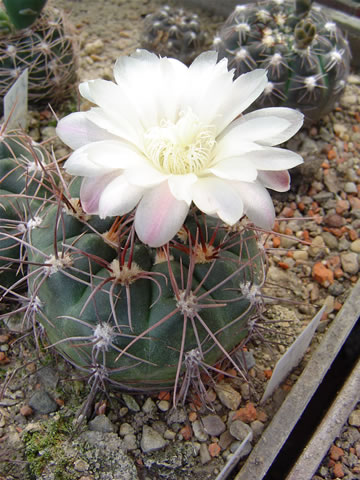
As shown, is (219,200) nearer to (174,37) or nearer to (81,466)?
(81,466)

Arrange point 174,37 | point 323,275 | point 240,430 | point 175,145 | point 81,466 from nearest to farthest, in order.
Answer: point 175,145
point 81,466
point 240,430
point 323,275
point 174,37

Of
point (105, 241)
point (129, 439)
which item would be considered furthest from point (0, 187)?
point (129, 439)

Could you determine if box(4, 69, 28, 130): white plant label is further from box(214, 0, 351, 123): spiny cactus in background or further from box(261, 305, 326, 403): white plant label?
box(261, 305, 326, 403): white plant label

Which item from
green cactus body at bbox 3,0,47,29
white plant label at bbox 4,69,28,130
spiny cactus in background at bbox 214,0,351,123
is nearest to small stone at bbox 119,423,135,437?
white plant label at bbox 4,69,28,130

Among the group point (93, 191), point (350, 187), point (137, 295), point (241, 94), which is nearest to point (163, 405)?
point (137, 295)

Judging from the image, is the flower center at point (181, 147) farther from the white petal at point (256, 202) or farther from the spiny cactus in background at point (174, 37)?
the spiny cactus in background at point (174, 37)

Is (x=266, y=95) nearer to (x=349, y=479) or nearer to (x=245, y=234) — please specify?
(x=245, y=234)
